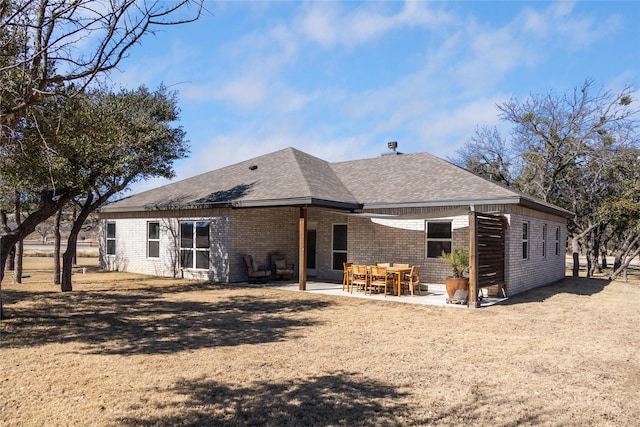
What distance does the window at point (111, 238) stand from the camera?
1966cm

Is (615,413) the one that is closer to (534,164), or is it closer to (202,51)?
(202,51)

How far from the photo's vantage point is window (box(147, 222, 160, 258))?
17.6 metres

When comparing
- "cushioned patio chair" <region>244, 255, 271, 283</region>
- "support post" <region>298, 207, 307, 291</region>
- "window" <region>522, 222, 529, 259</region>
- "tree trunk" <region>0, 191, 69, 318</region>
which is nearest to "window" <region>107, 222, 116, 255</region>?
"cushioned patio chair" <region>244, 255, 271, 283</region>

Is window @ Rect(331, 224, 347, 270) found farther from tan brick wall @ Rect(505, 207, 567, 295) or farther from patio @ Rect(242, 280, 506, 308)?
tan brick wall @ Rect(505, 207, 567, 295)

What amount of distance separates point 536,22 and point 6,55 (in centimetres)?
1387

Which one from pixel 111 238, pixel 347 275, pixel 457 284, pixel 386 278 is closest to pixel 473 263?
pixel 457 284

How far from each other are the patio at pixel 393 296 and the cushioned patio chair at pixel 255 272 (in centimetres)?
28

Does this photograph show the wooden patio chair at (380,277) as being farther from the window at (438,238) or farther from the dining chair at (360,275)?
the window at (438,238)

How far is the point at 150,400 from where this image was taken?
14.5 feet

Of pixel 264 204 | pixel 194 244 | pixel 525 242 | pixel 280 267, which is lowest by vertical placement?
pixel 280 267

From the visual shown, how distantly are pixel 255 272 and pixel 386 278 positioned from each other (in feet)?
16.5

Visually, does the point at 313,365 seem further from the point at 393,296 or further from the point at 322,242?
the point at 322,242

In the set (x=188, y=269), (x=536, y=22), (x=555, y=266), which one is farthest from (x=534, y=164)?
(x=188, y=269)

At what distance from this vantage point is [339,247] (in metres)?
16.4
